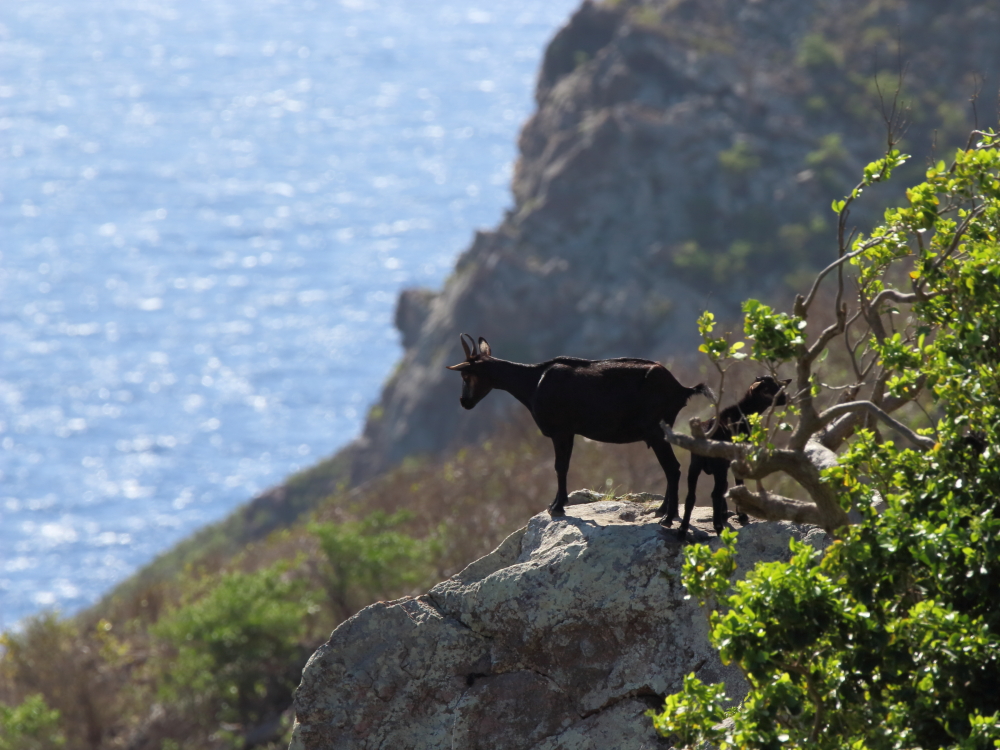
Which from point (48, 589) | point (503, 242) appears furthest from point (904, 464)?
point (48, 589)

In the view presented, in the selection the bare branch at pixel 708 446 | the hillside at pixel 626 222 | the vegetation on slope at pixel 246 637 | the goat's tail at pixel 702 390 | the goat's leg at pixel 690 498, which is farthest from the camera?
the hillside at pixel 626 222

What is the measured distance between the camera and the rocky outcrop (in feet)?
30.4

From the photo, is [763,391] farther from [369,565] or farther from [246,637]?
[246,637]

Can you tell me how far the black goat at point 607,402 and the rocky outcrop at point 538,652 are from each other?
1.91 ft

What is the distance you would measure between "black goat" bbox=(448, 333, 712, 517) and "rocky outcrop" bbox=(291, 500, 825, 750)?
582mm

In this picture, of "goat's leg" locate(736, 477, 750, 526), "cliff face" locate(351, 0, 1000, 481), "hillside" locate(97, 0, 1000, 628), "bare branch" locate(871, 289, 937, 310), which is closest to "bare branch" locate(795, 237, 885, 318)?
"bare branch" locate(871, 289, 937, 310)

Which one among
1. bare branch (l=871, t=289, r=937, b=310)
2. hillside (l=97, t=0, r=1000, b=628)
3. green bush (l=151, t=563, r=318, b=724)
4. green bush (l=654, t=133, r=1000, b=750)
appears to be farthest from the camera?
hillside (l=97, t=0, r=1000, b=628)

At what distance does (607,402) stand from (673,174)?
2023 inches

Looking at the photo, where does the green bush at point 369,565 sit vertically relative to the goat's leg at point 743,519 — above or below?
below

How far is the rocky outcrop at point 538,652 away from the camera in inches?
364

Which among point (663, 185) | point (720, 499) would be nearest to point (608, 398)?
point (720, 499)

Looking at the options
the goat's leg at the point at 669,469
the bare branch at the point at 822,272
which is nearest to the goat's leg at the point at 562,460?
the goat's leg at the point at 669,469

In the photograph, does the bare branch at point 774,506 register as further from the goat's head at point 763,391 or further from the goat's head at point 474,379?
the goat's head at point 474,379

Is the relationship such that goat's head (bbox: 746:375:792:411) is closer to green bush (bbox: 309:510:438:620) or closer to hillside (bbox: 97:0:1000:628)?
green bush (bbox: 309:510:438:620)
